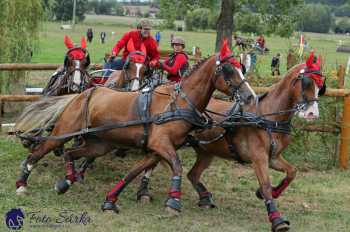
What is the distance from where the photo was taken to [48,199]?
7945 millimetres

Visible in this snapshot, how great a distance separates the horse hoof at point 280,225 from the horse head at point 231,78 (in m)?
1.35

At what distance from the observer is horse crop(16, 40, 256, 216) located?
23.4 feet

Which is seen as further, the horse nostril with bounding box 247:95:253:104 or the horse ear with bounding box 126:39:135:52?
the horse ear with bounding box 126:39:135:52

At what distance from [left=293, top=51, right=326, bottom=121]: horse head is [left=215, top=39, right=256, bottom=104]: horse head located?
0.68 metres

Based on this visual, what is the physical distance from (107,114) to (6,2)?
23.1ft

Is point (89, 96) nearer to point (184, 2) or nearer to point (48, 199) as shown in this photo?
point (48, 199)

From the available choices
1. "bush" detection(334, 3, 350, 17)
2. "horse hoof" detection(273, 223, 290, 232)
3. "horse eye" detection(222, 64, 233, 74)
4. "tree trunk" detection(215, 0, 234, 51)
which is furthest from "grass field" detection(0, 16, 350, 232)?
"bush" detection(334, 3, 350, 17)

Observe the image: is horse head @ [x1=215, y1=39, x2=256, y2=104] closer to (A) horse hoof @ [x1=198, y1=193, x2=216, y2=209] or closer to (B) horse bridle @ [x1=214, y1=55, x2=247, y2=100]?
(B) horse bridle @ [x1=214, y1=55, x2=247, y2=100]

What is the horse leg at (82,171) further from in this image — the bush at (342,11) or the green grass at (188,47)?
the bush at (342,11)

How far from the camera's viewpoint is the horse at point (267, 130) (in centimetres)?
738

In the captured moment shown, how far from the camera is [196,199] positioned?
850cm

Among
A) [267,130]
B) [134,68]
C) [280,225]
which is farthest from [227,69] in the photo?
[134,68]

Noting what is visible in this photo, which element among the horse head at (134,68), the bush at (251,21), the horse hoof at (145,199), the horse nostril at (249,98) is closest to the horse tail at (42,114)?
the horse head at (134,68)

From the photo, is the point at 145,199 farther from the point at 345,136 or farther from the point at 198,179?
the point at 345,136
